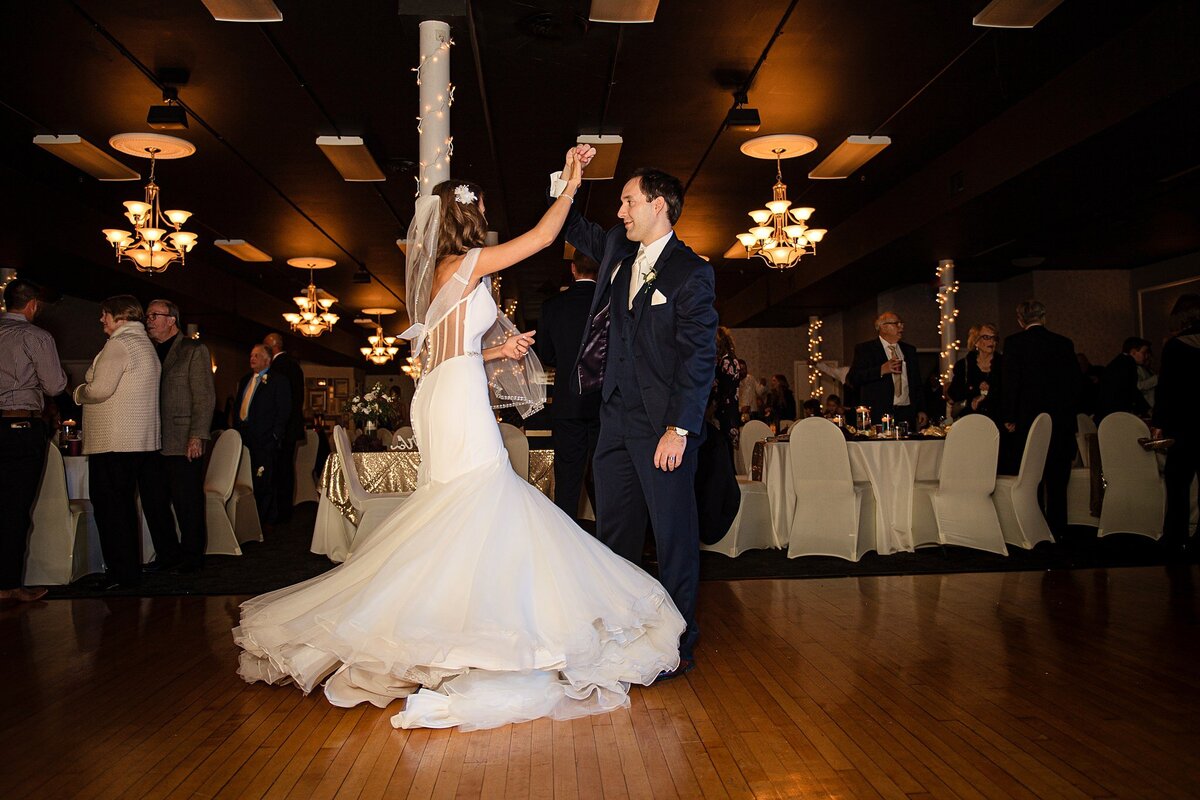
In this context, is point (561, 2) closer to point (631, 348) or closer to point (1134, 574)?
point (631, 348)

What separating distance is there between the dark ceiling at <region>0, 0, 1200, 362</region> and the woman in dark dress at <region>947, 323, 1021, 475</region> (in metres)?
1.69

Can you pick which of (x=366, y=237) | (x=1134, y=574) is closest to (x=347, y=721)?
(x=1134, y=574)

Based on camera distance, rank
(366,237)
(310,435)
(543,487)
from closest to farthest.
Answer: (543,487) < (310,435) < (366,237)

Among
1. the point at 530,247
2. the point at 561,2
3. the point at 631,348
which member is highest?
the point at 561,2

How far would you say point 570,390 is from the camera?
5.12m

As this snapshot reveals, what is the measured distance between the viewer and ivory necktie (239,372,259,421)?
7.46 metres

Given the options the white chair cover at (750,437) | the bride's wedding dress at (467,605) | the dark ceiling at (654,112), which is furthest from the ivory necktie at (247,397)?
the bride's wedding dress at (467,605)

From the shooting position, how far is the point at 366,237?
12586 millimetres

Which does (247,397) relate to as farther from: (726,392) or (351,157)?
(726,392)

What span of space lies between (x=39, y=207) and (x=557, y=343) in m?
7.67

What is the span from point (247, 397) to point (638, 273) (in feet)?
17.9

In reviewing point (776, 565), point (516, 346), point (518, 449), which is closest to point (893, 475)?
point (776, 565)

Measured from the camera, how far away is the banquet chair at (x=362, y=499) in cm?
521

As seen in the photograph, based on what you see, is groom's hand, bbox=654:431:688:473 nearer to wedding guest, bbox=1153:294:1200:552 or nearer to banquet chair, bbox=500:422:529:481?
banquet chair, bbox=500:422:529:481
